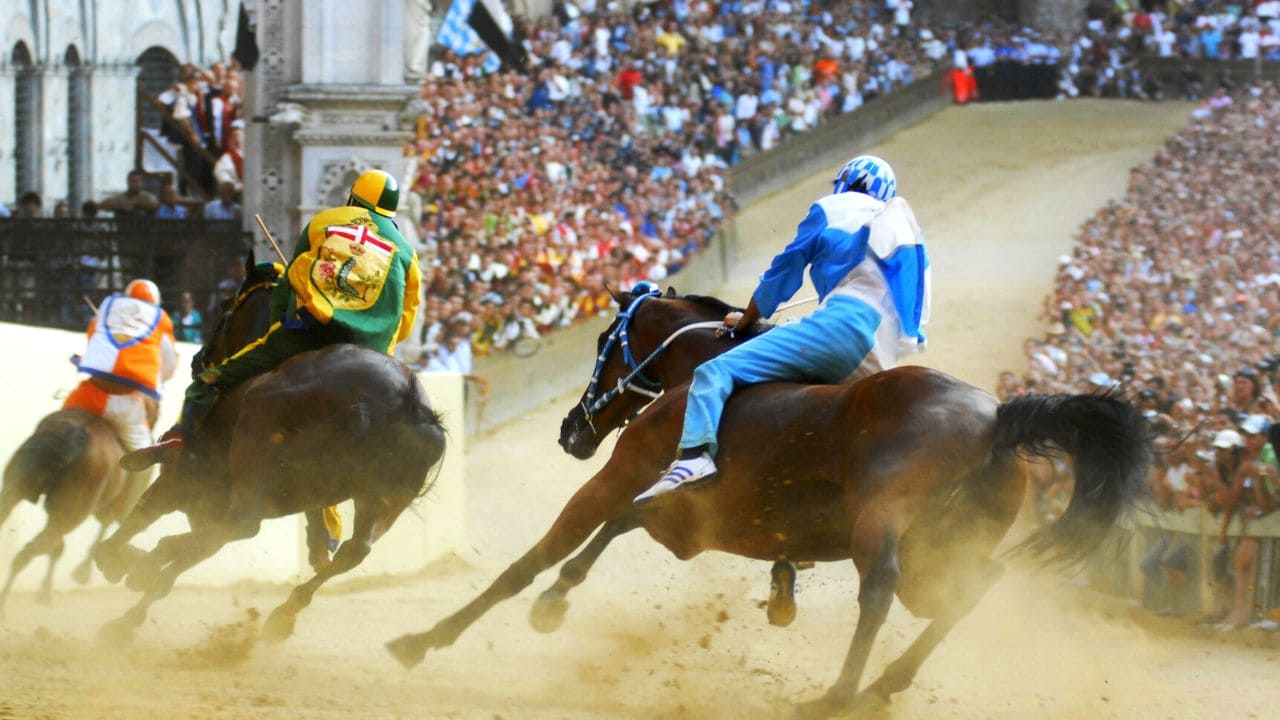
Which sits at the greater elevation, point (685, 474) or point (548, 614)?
point (685, 474)

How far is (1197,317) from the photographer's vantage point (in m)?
21.2

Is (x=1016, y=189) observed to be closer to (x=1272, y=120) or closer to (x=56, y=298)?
(x=1272, y=120)

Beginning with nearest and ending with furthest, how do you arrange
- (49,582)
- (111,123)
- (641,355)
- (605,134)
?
(641,355), (49,582), (111,123), (605,134)

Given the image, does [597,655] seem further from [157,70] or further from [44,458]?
[157,70]

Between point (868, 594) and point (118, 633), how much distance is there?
4.19 m

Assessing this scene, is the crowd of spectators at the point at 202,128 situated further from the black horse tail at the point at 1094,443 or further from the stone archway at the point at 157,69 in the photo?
the black horse tail at the point at 1094,443

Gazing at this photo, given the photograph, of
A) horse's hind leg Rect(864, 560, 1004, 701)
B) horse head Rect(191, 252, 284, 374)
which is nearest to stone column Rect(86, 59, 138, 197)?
horse head Rect(191, 252, 284, 374)

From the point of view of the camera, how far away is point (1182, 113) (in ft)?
130

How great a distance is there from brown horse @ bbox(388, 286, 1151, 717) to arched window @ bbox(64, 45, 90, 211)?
764 inches

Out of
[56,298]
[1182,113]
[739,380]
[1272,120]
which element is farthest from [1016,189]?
[739,380]

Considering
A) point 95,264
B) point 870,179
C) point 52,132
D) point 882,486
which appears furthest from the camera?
point 52,132

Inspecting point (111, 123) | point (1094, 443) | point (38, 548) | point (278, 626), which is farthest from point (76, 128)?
point (1094, 443)

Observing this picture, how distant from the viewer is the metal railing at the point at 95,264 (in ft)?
54.4

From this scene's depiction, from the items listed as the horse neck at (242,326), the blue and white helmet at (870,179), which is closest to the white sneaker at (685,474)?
the blue and white helmet at (870,179)
